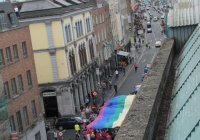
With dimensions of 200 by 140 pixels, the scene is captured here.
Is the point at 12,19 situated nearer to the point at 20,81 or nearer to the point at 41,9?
the point at 20,81

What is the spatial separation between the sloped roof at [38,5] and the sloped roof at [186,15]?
72.0 ft

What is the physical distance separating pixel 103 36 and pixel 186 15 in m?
42.7

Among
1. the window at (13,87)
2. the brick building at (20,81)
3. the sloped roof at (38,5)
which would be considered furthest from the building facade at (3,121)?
the sloped roof at (38,5)

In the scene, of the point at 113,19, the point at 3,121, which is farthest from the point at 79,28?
the point at 113,19

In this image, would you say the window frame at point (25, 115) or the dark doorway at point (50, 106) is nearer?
the window frame at point (25, 115)

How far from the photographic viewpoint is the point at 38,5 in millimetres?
42906

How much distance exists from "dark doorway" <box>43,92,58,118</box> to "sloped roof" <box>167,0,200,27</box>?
879 inches

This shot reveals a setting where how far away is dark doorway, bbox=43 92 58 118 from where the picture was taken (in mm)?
42125

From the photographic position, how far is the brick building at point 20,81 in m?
29.3

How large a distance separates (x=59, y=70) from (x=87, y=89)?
7788 mm

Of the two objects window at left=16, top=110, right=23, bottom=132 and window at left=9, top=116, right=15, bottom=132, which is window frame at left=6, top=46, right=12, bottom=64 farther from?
window at left=9, top=116, right=15, bottom=132

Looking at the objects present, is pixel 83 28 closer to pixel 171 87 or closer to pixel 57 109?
pixel 57 109

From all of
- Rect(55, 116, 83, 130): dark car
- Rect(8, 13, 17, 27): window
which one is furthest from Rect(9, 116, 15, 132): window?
Rect(55, 116, 83, 130): dark car

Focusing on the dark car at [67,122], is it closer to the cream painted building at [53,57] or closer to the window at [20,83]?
the cream painted building at [53,57]
